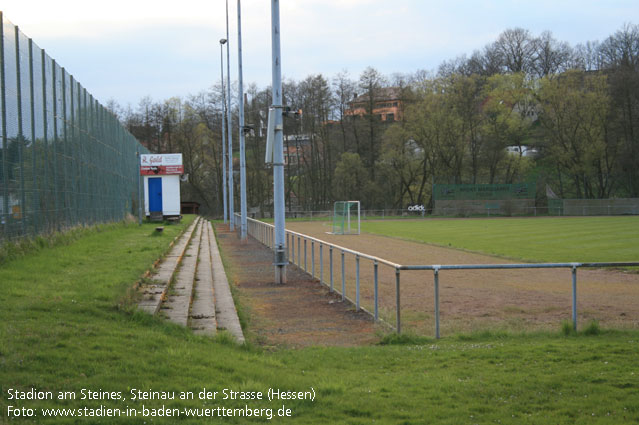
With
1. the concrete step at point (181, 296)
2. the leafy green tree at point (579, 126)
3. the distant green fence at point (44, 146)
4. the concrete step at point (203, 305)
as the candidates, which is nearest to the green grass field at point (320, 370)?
the concrete step at point (181, 296)

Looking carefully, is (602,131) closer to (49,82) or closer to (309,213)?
(309,213)

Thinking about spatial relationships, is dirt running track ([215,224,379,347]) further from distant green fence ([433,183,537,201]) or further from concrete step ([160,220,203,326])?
distant green fence ([433,183,537,201])

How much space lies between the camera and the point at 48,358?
5430 millimetres

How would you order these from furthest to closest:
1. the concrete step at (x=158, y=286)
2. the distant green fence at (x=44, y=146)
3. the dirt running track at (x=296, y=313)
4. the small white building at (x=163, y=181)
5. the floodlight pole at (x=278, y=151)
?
the small white building at (x=163, y=181)
the floodlight pole at (x=278, y=151)
the distant green fence at (x=44, y=146)
the dirt running track at (x=296, y=313)
the concrete step at (x=158, y=286)

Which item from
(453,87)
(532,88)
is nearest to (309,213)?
(453,87)

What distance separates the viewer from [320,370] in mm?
6500

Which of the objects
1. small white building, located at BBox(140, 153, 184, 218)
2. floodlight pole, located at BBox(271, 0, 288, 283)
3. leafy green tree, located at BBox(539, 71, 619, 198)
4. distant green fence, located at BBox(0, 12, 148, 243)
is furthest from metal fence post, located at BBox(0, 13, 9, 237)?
leafy green tree, located at BBox(539, 71, 619, 198)

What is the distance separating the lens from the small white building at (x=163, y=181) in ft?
145

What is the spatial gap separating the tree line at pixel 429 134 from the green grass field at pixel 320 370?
60541 millimetres

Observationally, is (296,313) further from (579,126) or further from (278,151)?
(579,126)

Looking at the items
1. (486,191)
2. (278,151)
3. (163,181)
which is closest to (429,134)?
(486,191)

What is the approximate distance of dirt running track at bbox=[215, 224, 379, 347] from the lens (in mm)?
8909

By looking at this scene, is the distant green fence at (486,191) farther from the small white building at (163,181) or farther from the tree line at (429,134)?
the small white building at (163,181)

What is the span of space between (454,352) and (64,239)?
1185cm
